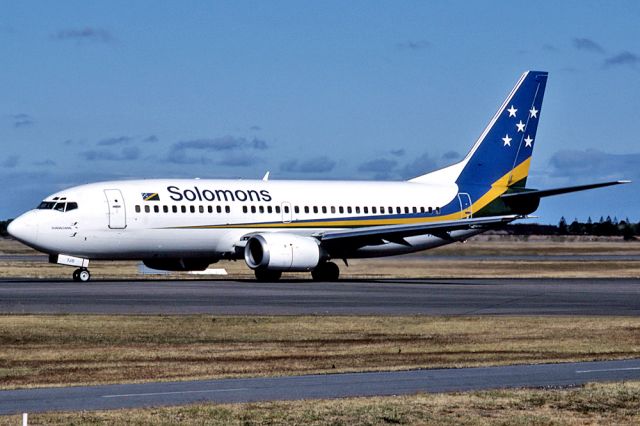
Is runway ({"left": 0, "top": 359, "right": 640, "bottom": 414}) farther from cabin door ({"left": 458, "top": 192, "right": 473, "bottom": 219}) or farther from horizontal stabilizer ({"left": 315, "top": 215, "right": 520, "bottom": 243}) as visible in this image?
cabin door ({"left": 458, "top": 192, "right": 473, "bottom": 219})

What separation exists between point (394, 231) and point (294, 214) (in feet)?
14.6

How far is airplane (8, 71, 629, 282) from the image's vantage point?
49.2 metres

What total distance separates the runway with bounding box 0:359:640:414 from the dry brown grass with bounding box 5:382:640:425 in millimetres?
613

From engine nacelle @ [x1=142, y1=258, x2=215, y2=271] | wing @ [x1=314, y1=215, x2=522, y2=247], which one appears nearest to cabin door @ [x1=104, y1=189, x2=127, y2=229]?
engine nacelle @ [x1=142, y1=258, x2=215, y2=271]

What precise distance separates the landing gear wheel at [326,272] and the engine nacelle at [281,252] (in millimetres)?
2512

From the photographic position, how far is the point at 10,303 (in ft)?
114

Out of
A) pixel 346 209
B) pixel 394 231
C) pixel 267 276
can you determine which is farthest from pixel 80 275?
pixel 394 231

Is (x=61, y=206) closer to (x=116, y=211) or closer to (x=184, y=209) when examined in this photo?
(x=116, y=211)

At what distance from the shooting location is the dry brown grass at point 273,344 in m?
20.4

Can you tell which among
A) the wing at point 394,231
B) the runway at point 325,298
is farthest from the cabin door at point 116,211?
the wing at point 394,231

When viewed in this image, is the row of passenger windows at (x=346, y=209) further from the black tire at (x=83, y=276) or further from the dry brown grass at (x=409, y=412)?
the dry brown grass at (x=409, y=412)

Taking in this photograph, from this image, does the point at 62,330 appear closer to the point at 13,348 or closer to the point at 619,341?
the point at 13,348

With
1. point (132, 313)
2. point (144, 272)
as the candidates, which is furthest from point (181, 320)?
point (144, 272)

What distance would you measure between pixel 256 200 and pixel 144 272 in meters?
7.43
